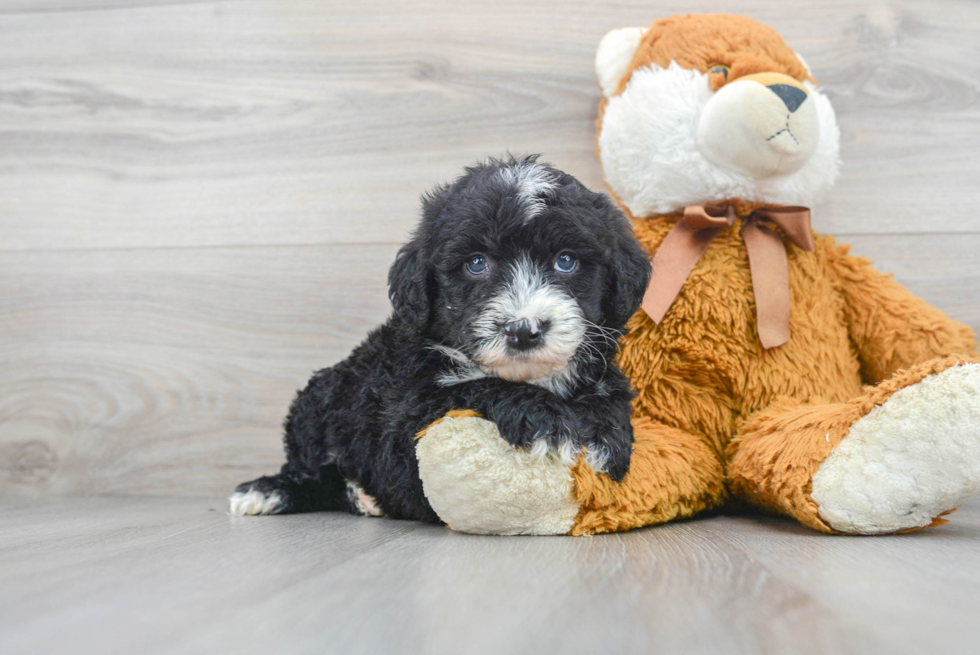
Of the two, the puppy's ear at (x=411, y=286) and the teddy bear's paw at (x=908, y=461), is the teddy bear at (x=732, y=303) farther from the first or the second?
the puppy's ear at (x=411, y=286)

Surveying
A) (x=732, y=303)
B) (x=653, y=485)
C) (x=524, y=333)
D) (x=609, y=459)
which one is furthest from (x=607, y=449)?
(x=732, y=303)

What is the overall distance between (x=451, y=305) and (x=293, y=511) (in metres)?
0.69

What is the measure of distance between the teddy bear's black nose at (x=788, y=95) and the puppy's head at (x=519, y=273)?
44 centimetres

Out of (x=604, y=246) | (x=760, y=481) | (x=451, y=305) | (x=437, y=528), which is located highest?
(x=604, y=246)

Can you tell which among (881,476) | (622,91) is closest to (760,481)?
(881,476)

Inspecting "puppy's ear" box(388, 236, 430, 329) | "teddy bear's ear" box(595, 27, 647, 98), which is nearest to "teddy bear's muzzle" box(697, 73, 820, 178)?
"teddy bear's ear" box(595, 27, 647, 98)

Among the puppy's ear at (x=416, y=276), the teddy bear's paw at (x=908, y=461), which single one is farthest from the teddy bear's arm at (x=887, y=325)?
the puppy's ear at (x=416, y=276)

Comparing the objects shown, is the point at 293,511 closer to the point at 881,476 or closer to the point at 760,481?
the point at 760,481

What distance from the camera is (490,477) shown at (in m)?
1.10

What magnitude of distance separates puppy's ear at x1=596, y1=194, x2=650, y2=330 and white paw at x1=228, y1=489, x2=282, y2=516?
0.82 meters

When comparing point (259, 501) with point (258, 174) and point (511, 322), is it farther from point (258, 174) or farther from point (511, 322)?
point (258, 174)

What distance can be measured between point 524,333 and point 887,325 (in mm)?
871

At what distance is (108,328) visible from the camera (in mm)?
2047

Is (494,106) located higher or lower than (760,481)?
higher
